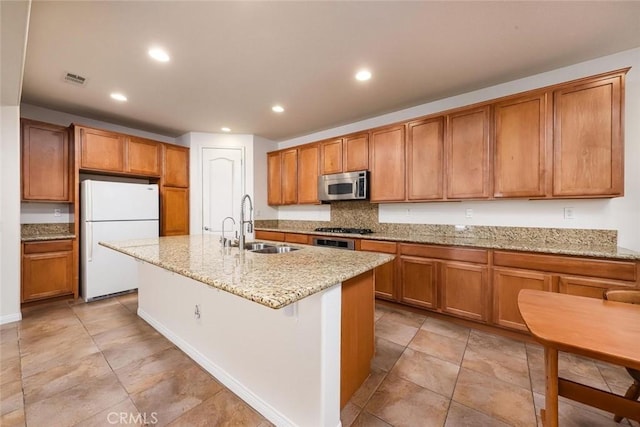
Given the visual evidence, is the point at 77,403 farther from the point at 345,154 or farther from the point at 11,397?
the point at 345,154

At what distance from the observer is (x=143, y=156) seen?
3879 mm

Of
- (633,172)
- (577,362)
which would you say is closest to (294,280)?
(577,362)

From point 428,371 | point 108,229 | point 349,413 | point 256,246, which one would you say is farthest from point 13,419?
point 428,371

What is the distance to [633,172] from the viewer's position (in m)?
2.20

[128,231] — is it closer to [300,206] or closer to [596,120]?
[300,206]

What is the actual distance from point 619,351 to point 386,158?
2826mm

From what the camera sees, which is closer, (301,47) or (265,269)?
(265,269)

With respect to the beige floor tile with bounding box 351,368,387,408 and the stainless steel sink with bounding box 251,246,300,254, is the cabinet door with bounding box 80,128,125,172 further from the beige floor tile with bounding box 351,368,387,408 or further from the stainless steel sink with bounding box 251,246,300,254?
the beige floor tile with bounding box 351,368,387,408

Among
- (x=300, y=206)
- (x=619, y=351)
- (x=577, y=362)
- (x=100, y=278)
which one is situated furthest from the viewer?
(x=300, y=206)

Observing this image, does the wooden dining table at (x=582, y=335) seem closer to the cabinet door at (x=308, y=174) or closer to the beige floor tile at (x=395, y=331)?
the beige floor tile at (x=395, y=331)

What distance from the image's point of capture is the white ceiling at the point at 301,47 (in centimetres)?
173

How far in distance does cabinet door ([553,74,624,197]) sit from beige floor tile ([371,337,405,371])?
1.97 meters

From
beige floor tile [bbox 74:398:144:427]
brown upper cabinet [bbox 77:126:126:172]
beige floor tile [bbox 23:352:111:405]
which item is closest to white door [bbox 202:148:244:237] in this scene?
brown upper cabinet [bbox 77:126:126:172]

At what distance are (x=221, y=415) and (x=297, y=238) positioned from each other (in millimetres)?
2595
